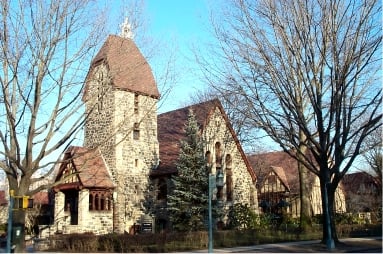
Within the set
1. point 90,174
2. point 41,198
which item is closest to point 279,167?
point 41,198

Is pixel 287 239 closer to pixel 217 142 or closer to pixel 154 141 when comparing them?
pixel 217 142

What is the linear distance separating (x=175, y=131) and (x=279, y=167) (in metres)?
22.0

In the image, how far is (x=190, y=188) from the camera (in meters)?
29.0

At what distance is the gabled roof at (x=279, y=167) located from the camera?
52344mm

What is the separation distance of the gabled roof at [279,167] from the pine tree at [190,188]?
23459mm

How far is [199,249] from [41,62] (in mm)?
11416

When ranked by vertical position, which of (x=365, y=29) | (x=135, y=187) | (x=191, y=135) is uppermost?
(x=365, y=29)

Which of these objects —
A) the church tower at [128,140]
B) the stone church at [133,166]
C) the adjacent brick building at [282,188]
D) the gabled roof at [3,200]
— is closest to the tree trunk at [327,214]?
the stone church at [133,166]

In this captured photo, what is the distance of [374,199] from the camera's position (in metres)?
48.8

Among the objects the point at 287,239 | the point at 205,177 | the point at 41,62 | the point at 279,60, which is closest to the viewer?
the point at 41,62

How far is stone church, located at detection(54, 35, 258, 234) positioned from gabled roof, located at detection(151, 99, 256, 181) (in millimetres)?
76

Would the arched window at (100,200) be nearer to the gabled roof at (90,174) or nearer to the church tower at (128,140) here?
the church tower at (128,140)

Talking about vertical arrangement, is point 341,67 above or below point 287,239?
above

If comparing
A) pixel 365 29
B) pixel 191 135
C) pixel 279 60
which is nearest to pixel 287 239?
pixel 191 135
